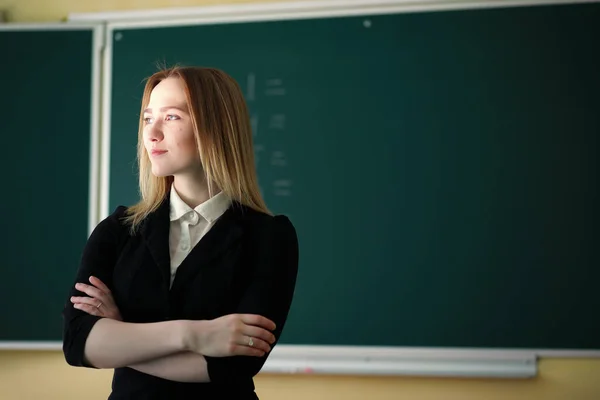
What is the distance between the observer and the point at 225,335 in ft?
4.17

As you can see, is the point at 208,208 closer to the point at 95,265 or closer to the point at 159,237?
the point at 159,237

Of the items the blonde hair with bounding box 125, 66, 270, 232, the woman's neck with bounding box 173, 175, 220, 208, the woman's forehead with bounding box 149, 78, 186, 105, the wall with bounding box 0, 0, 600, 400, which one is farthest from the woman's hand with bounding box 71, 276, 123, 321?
the wall with bounding box 0, 0, 600, 400

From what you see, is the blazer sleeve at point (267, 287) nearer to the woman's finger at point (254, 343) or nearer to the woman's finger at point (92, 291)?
the woman's finger at point (254, 343)

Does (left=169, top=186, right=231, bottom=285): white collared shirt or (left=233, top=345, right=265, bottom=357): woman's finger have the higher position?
(left=169, top=186, right=231, bottom=285): white collared shirt

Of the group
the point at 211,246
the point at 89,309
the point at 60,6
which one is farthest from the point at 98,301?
the point at 60,6

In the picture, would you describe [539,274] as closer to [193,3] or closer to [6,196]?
[193,3]

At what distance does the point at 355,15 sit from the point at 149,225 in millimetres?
2213

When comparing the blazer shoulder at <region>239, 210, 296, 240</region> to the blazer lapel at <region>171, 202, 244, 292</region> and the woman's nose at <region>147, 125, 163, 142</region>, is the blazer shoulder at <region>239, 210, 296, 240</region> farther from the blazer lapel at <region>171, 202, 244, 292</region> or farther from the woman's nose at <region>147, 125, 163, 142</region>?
the woman's nose at <region>147, 125, 163, 142</region>

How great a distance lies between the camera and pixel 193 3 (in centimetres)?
350

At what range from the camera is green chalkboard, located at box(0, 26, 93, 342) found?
342 centimetres

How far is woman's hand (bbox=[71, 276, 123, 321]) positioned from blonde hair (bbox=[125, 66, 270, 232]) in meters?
0.13

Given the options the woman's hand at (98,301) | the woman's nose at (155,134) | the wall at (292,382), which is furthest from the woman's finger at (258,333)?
the wall at (292,382)

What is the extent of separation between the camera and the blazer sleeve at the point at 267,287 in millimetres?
1293

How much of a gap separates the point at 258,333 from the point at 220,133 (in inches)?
14.8
